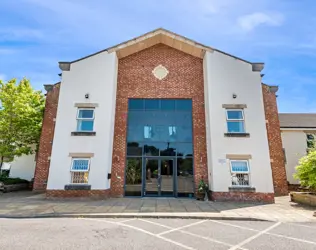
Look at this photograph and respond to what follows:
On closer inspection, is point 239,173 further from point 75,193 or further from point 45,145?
point 45,145

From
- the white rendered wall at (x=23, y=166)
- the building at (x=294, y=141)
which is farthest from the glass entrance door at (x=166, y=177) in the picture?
the white rendered wall at (x=23, y=166)

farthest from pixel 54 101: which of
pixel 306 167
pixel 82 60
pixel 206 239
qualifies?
pixel 306 167

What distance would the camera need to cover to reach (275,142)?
13.3 m

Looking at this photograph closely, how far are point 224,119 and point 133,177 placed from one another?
6507 mm

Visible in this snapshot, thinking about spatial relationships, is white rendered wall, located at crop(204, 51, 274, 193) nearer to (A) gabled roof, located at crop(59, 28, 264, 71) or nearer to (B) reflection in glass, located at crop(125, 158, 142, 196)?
(A) gabled roof, located at crop(59, 28, 264, 71)

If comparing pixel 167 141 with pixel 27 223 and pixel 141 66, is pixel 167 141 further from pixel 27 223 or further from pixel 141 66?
pixel 27 223

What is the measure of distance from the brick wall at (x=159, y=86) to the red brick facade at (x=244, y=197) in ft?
4.71

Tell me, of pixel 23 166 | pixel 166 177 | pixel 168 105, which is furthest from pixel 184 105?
pixel 23 166

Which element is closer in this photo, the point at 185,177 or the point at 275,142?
the point at 185,177

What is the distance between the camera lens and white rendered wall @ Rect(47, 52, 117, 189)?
1117 centimetres

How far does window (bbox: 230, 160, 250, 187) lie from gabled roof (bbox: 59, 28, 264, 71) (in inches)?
240

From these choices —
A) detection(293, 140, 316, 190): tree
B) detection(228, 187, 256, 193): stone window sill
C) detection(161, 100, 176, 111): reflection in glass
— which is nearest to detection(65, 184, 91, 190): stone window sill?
detection(161, 100, 176, 111): reflection in glass

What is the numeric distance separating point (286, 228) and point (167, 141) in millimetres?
7436

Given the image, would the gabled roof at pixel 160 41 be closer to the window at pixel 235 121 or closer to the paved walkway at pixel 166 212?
the window at pixel 235 121
